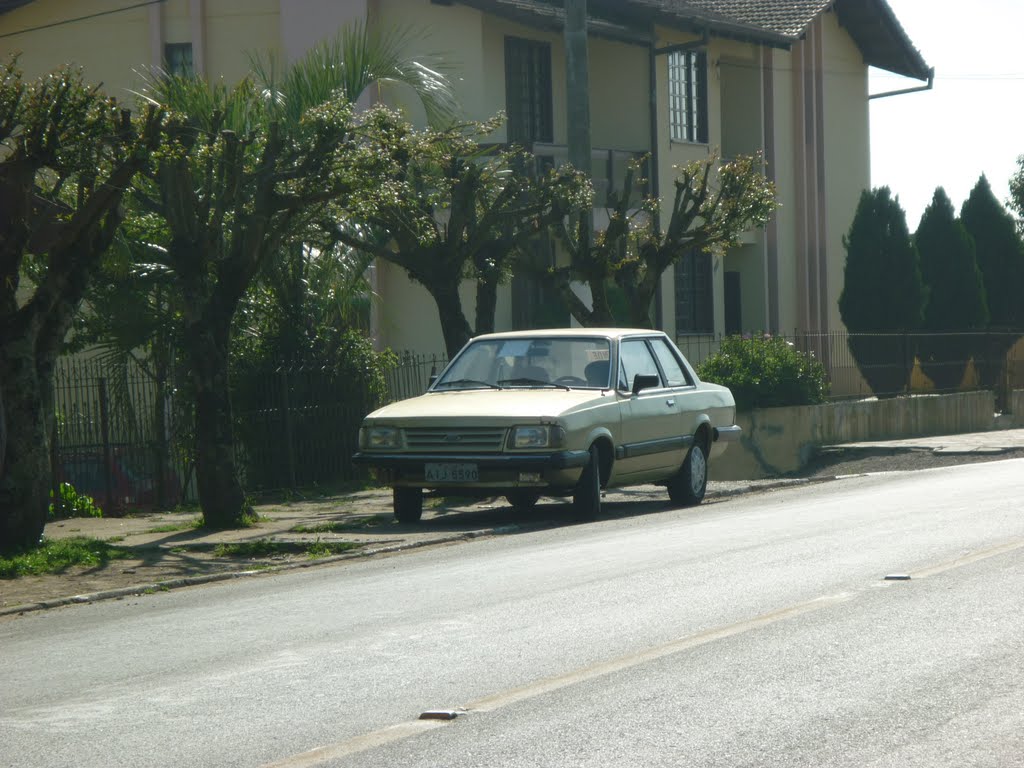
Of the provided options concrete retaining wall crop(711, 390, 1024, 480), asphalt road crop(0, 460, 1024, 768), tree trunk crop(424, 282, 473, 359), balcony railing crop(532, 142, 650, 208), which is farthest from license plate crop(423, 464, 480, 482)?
balcony railing crop(532, 142, 650, 208)

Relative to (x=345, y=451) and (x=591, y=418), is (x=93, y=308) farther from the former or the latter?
(x=591, y=418)

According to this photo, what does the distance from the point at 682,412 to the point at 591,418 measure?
2114mm

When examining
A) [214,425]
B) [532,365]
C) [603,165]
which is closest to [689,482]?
[532,365]

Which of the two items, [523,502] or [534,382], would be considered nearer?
[534,382]

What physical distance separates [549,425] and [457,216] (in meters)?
5.81

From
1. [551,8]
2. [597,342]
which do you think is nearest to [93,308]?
[597,342]

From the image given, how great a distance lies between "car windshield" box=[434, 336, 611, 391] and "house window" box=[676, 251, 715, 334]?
17840mm

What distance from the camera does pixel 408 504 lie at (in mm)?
14891

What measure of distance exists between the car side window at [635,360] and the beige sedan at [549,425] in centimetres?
2

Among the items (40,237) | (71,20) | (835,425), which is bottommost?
(835,425)

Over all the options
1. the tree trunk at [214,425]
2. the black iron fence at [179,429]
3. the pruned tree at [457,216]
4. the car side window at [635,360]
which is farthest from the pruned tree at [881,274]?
the tree trunk at [214,425]

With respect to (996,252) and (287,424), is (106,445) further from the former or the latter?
(996,252)

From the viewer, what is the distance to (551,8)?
1080 inches

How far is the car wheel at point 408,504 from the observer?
1483 centimetres
